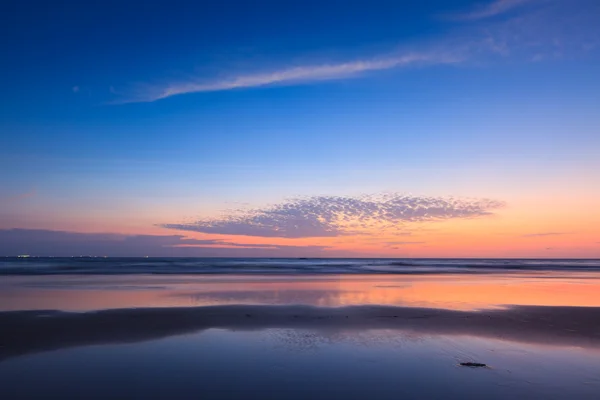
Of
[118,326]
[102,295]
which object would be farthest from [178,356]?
[102,295]

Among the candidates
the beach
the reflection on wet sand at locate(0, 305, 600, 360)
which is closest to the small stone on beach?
the beach

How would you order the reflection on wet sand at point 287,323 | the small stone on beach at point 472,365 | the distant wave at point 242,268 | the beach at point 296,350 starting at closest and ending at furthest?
the beach at point 296,350
the small stone on beach at point 472,365
the reflection on wet sand at point 287,323
the distant wave at point 242,268

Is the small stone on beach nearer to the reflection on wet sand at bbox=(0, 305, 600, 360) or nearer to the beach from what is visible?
the beach

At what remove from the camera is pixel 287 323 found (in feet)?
51.2

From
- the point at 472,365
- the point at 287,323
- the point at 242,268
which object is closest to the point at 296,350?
the point at 287,323

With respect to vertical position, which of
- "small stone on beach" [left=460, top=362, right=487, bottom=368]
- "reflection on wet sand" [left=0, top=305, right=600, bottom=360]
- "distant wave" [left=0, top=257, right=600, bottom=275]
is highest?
"small stone on beach" [left=460, top=362, right=487, bottom=368]

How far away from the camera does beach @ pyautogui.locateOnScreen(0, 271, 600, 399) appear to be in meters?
8.57

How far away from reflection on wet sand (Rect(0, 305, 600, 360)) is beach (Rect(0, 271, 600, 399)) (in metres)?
0.06

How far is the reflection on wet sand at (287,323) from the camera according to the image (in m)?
13.1

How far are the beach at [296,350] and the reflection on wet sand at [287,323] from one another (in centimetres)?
6

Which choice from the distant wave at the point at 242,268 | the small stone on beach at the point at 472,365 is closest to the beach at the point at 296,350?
the small stone on beach at the point at 472,365

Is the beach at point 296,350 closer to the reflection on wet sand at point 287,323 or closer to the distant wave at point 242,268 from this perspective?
the reflection on wet sand at point 287,323

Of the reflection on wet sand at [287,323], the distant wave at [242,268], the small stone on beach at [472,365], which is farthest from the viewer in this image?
the distant wave at [242,268]

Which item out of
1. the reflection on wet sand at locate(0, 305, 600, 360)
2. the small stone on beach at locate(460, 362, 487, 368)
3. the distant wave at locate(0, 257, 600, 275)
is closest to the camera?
the small stone on beach at locate(460, 362, 487, 368)
